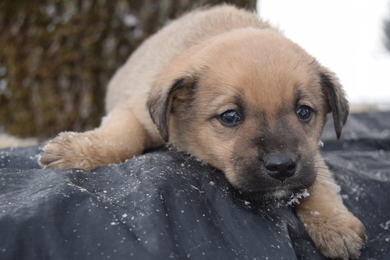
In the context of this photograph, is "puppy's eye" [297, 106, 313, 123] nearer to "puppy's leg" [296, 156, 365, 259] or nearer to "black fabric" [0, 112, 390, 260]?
"puppy's leg" [296, 156, 365, 259]

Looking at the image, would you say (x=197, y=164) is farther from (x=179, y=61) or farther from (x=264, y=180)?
(x=179, y=61)

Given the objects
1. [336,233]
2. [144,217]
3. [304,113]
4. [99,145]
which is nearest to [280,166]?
[336,233]

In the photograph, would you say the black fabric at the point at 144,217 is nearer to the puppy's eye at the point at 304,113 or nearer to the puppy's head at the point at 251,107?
the puppy's head at the point at 251,107

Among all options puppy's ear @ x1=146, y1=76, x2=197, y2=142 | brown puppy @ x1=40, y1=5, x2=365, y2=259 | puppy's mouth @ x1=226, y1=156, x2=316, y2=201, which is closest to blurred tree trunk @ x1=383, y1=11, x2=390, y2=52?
brown puppy @ x1=40, y1=5, x2=365, y2=259

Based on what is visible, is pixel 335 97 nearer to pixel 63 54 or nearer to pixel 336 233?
pixel 336 233

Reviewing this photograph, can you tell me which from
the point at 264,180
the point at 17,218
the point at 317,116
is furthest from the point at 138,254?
the point at 317,116

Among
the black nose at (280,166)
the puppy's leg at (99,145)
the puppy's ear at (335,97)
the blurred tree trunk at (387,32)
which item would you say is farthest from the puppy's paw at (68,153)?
the blurred tree trunk at (387,32)
